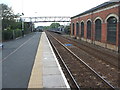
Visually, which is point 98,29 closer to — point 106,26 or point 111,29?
point 106,26

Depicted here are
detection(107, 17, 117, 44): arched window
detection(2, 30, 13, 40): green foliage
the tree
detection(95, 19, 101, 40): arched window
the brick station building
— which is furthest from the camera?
the tree

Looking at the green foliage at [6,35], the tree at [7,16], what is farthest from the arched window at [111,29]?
the tree at [7,16]

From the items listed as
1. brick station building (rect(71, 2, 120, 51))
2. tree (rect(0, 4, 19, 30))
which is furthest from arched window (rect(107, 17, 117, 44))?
tree (rect(0, 4, 19, 30))

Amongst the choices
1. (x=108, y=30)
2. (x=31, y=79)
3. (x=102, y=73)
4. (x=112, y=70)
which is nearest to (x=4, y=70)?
(x=31, y=79)

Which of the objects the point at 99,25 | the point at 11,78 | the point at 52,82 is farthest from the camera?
the point at 99,25

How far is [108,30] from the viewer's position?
2286 cm

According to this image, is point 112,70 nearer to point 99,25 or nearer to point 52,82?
point 52,82

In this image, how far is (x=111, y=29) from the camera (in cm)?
2208

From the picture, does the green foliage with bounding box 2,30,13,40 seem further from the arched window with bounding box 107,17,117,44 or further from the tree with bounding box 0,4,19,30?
the arched window with bounding box 107,17,117,44

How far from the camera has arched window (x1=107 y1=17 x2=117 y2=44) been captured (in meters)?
21.0

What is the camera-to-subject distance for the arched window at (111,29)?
69.1 ft

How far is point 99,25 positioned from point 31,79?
20.3m

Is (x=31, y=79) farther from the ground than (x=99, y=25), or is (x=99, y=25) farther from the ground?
(x=99, y=25)

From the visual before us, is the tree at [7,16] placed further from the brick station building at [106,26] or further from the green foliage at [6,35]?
the brick station building at [106,26]
